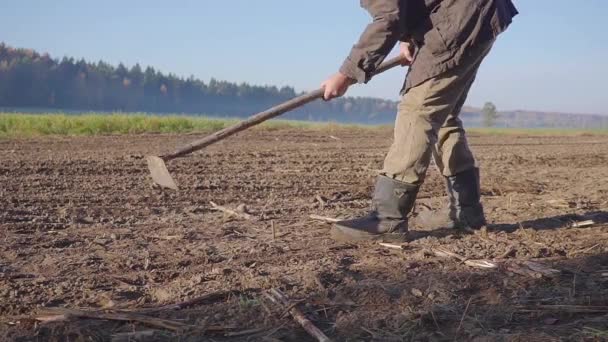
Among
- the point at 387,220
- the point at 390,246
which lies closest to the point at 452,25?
the point at 387,220

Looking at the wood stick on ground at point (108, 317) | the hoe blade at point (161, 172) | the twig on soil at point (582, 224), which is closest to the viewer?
the wood stick on ground at point (108, 317)

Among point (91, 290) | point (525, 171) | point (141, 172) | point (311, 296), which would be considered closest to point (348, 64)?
point (311, 296)

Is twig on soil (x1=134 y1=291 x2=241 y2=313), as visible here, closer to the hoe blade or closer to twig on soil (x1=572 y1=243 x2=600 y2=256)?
twig on soil (x1=572 y1=243 x2=600 y2=256)

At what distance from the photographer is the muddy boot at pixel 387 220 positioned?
148 inches

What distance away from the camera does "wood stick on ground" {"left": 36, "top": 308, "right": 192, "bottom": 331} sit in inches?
92.7

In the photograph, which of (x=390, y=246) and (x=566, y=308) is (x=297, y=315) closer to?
(x=566, y=308)

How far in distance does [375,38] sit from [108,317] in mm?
1980

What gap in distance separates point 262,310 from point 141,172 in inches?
190

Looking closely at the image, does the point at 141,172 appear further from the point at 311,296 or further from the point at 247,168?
the point at 311,296

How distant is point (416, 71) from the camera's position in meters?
3.68

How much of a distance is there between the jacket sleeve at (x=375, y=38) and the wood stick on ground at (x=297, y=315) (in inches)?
56.9

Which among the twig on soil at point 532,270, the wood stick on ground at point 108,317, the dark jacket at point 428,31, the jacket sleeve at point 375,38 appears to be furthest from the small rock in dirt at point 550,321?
the jacket sleeve at point 375,38

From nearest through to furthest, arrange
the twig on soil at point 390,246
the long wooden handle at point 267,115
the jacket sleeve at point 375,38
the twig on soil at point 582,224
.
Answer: the jacket sleeve at point 375,38 < the twig on soil at point 390,246 < the long wooden handle at point 267,115 < the twig on soil at point 582,224

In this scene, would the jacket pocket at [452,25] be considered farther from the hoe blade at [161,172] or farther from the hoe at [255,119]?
the hoe blade at [161,172]
